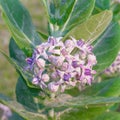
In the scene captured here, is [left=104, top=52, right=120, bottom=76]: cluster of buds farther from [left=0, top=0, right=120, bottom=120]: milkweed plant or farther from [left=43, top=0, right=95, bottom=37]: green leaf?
[left=43, top=0, right=95, bottom=37]: green leaf

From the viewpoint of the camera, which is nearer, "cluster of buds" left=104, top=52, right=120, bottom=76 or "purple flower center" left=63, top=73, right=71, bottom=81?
"purple flower center" left=63, top=73, right=71, bottom=81

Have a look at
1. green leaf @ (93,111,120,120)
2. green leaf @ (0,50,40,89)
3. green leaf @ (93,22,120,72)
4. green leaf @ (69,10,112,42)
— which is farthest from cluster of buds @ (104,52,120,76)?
green leaf @ (0,50,40,89)

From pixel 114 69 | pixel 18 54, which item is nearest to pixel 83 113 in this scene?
pixel 18 54

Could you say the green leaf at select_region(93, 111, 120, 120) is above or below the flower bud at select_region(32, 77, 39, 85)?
below

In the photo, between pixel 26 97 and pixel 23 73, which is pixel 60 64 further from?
pixel 26 97

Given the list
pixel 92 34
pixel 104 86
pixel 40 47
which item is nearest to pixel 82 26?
pixel 92 34

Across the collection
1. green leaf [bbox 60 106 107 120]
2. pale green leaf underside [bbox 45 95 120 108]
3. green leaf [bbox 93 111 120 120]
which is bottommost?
green leaf [bbox 93 111 120 120]

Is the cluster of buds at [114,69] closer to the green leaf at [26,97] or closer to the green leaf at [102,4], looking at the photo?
the green leaf at [102,4]
